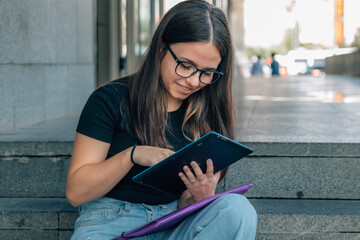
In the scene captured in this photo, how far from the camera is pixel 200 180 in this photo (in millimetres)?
2361

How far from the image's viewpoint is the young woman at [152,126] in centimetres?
236

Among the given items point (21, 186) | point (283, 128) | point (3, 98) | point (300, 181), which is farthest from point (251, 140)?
point (3, 98)

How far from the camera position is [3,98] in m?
4.35

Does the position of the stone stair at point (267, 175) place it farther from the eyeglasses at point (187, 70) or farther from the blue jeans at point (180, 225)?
the eyeglasses at point (187, 70)

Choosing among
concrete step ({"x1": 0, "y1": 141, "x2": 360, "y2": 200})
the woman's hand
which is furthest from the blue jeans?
concrete step ({"x1": 0, "y1": 141, "x2": 360, "y2": 200})

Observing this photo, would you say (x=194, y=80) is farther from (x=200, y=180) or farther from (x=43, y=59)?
(x=43, y=59)

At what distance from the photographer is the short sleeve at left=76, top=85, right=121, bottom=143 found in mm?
2416

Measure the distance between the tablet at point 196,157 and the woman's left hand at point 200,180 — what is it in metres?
0.02

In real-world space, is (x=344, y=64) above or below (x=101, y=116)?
above

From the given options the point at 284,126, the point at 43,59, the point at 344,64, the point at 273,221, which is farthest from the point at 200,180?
the point at 344,64

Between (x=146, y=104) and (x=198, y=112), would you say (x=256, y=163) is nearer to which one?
(x=198, y=112)

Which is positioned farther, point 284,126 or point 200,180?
point 284,126

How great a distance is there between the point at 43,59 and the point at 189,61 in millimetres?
3082

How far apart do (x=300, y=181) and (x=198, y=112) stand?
1.09 m
